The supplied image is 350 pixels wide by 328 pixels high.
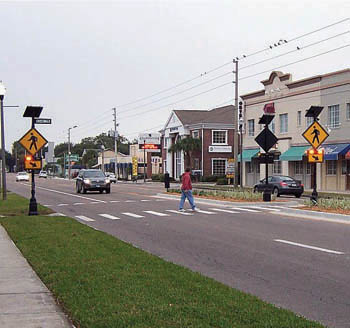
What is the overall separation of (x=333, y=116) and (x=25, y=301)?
36.7 m

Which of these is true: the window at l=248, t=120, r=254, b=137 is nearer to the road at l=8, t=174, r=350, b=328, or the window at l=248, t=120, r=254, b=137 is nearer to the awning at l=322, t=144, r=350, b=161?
the awning at l=322, t=144, r=350, b=161

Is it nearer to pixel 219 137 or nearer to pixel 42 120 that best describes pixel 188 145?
pixel 219 137

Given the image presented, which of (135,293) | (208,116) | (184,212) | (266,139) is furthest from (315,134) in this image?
(208,116)

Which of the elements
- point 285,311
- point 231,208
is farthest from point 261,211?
point 285,311

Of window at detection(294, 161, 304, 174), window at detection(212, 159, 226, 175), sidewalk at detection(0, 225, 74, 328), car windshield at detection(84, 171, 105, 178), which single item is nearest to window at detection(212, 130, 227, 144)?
window at detection(212, 159, 226, 175)

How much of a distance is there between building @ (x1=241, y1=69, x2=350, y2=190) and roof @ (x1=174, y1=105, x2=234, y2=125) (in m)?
16.5

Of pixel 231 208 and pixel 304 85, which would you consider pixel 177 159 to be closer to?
pixel 304 85

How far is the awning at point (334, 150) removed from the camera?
38319 mm

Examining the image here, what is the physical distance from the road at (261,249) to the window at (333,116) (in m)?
21.2

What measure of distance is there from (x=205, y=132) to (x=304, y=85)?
2576 cm

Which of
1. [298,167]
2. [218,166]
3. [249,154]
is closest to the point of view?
[298,167]

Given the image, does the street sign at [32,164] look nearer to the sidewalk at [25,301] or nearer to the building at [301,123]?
the sidewalk at [25,301]

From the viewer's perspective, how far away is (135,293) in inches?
273

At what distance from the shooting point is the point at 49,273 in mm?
8539
